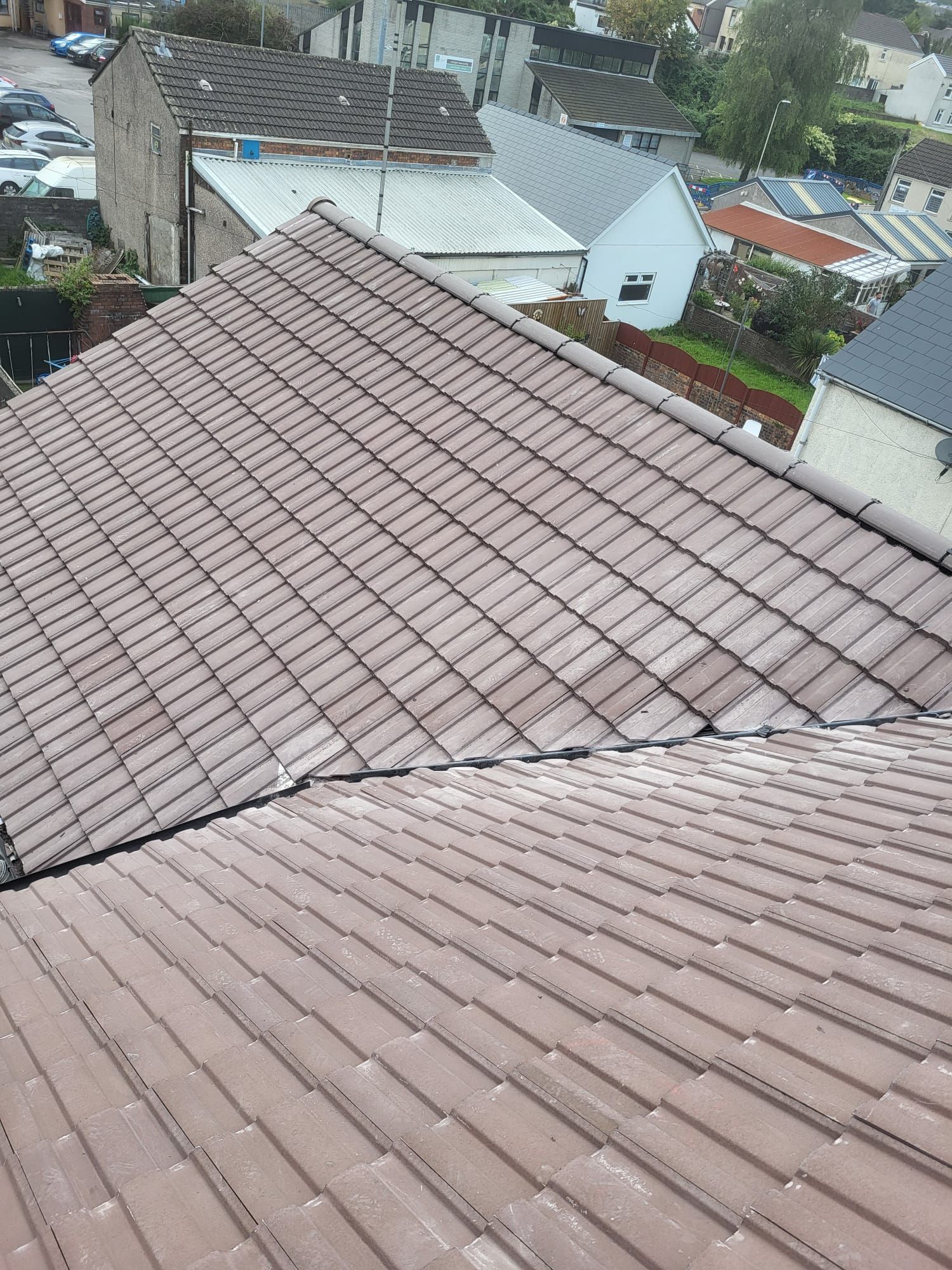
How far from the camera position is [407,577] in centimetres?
675

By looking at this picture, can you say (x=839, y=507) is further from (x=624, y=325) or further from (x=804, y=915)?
(x=624, y=325)

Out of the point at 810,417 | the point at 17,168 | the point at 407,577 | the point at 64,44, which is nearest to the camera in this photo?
the point at 407,577

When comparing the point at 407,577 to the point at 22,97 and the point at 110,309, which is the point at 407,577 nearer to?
the point at 110,309

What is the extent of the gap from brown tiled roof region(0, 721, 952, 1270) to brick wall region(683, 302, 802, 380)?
25.8 metres

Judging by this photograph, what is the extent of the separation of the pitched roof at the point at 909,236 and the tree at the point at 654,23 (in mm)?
31092

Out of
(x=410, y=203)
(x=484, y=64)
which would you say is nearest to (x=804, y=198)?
(x=484, y=64)

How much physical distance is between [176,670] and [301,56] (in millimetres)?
23278

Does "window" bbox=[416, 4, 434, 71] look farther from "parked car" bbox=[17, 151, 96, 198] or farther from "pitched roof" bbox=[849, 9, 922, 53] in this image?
"pitched roof" bbox=[849, 9, 922, 53]

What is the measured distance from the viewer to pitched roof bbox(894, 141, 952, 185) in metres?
51.2

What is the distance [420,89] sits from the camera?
987 inches

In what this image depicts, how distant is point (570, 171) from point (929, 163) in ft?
111

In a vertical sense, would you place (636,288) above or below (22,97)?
above

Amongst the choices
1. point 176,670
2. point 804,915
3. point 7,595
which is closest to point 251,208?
point 7,595

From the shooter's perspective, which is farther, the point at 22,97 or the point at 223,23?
the point at 22,97
